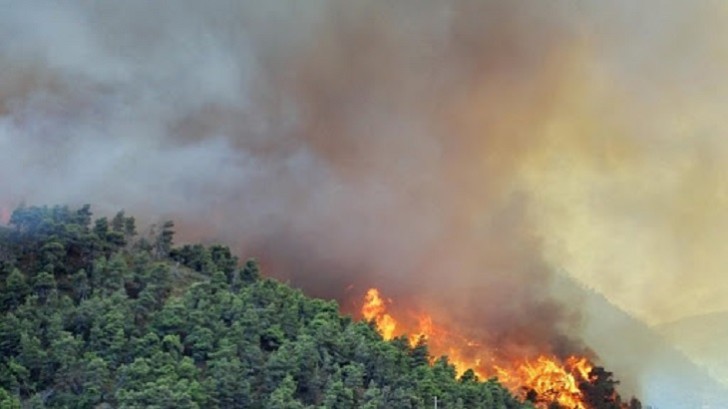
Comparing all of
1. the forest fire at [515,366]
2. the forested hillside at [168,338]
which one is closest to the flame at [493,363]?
the forest fire at [515,366]

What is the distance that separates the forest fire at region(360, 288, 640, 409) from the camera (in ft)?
222

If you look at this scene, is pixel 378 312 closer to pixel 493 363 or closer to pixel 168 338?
pixel 493 363

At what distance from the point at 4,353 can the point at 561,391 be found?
36.9 metres

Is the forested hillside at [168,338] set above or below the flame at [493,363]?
below

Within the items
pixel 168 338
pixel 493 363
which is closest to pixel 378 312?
pixel 493 363

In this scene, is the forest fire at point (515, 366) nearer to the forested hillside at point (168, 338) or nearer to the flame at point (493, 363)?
the flame at point (493, 363)

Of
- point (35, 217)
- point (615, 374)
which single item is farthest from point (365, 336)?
point (615, 374)

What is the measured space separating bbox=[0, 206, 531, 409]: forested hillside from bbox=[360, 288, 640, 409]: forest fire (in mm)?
15159

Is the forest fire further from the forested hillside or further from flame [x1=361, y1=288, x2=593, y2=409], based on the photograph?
the forested hillside

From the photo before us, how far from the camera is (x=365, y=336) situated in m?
50.8

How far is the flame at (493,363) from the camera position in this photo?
67.9 m

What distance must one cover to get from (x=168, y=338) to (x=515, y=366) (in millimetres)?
32516

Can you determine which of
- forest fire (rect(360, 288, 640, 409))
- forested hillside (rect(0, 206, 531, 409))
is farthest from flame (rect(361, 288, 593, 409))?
forested hillside (rect(0, 206, 531, 409))

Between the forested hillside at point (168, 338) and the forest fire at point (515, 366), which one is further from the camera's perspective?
the forest fire at point (515, 366)
